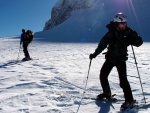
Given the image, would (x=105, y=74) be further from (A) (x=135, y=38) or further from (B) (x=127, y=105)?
(A) (x=135, y=38)

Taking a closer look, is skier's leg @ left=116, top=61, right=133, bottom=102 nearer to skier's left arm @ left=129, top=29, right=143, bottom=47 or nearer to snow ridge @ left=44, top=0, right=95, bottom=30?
skier's left arm @ left=129, top=29, right=143, bottom=47

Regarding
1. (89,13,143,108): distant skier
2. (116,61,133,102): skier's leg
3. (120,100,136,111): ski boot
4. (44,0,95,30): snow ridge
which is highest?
(44,0,95,30): snow ridge

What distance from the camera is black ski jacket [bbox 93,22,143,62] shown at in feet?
19.8

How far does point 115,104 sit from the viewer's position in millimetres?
6680

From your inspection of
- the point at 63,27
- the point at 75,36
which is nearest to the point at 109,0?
the point at 63,27

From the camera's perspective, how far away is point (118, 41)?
20.2ft

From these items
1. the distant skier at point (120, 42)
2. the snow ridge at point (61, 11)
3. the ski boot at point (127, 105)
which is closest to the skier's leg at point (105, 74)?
the distant skier at point (120, 42)

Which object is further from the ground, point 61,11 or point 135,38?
point 61,11

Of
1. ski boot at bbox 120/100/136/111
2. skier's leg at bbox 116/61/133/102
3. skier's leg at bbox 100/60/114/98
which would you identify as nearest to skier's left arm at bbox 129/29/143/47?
skier's leg at bbox 116/61/133/102

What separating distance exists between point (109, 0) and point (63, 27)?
11.1m

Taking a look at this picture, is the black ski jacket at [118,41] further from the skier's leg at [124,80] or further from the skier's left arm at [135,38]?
the skier's leg at [124,80]

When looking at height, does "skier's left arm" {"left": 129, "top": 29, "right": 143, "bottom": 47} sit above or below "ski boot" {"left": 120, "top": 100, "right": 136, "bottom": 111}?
above

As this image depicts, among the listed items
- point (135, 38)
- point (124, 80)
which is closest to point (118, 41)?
point (135, 38)

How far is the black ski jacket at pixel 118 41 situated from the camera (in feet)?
19.8
